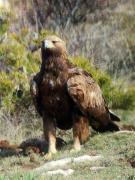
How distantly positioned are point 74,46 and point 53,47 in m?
9.62

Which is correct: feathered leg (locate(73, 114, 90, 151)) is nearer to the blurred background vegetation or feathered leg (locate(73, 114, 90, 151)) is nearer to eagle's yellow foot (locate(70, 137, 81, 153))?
eagle's yellow foot (locate(70, 137, 81, 153))

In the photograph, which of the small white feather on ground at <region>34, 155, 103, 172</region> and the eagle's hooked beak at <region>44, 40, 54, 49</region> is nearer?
the small white feather on ground at <region>34, 155, 103, 172</region>

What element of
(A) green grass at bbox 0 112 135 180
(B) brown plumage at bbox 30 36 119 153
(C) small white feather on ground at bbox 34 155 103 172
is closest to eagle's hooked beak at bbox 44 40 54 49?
(B) brown plumage at bbox 30 36 119 153

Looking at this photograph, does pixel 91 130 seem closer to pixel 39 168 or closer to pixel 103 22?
Result: pixel 39 168

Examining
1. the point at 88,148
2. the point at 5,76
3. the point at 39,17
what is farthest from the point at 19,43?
the point at 39,17

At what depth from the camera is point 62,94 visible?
10.8m


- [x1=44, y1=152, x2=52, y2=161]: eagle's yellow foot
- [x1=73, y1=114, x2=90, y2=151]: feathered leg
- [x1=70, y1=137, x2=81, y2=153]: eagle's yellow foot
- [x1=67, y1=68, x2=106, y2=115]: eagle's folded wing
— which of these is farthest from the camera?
[x1=73, y1=114, x2=90, y2=151]: feathered leg

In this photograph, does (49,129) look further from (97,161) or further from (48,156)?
(97,161)

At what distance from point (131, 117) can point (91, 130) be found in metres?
4.32

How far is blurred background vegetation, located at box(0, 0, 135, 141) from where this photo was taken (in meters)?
15.8

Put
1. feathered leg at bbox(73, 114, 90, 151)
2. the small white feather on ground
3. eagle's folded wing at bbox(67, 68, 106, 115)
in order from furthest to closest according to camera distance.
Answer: feathered leg at bbox(73, 114, 90, 151) → eagle's folded wing at bbox(67, 68, 106, 115) → the small white feather on ground

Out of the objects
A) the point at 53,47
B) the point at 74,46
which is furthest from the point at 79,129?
the point at 74,46

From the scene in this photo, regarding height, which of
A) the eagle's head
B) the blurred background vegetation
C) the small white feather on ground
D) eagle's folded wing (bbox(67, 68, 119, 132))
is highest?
the eagle's head

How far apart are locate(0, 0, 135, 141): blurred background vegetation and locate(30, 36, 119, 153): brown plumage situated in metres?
3.82
